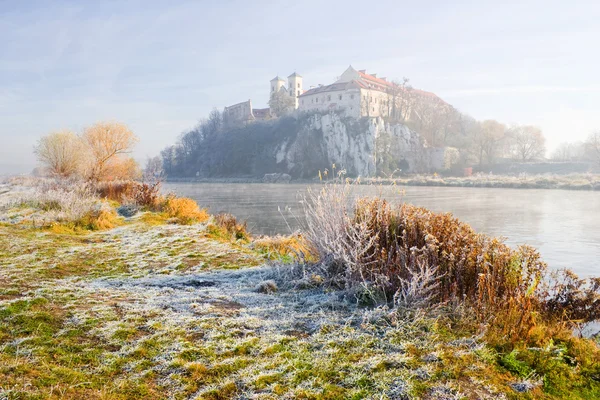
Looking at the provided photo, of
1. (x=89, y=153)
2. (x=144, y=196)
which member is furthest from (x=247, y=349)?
(x=89, y=153)

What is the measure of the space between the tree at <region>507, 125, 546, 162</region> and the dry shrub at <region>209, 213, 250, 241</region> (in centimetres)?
9615

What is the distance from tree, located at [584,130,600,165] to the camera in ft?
259

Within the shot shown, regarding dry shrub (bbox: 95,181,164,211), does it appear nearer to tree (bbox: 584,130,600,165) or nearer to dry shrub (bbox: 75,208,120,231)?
dry shrub (bbox: 75,208,120,231)

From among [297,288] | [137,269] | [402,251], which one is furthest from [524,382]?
[137,269]

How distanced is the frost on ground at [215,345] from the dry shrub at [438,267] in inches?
20.6

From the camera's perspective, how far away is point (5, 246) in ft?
25.1

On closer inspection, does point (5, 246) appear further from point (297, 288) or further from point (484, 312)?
point (484, 312)

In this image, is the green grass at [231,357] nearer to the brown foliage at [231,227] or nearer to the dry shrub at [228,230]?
the dry shrub at [228,230]

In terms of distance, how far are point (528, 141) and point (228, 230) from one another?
100 metres

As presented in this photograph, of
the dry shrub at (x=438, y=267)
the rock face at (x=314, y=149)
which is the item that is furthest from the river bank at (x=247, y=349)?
the rock face at (x=314, y=149)

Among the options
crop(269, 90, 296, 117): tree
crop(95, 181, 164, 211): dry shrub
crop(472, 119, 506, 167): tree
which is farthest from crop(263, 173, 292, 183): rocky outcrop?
crop(95, 181, 164, 211): dry shrub

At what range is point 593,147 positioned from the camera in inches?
3243

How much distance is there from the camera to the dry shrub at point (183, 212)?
13.5m

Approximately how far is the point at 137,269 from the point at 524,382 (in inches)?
235
